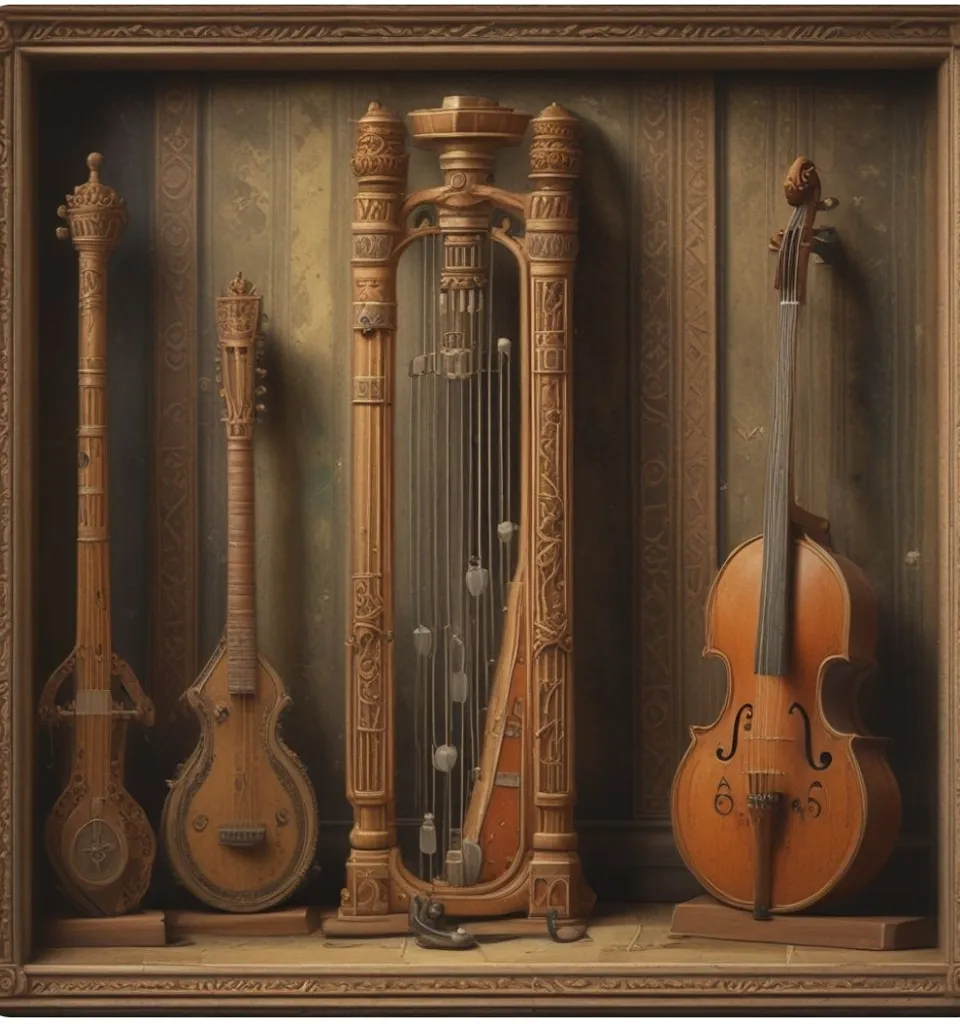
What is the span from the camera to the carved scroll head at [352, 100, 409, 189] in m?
5.78

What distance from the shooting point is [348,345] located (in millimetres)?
6035

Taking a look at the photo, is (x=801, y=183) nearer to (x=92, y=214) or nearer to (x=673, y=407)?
(x=673, y=407)

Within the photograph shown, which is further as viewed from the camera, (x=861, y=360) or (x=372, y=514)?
(x=861, y=360)

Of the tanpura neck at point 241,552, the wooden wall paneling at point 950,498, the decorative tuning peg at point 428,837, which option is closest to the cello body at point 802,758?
the wooden wall paneling at point 950,498

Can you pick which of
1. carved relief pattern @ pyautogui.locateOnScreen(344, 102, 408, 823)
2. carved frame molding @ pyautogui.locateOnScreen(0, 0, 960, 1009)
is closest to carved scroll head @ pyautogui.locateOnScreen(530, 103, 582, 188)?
carved frame molding @ pyautogui.locateOnScreen(0, 0, 960, 1009)

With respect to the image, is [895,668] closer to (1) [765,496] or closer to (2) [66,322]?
(1) [765,496]

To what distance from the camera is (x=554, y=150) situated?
579 cm

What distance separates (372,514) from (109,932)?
3.80ft

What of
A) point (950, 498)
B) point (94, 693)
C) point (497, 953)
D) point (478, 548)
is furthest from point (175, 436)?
point (950, 498)

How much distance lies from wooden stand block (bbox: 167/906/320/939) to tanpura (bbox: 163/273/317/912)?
0.03 meters

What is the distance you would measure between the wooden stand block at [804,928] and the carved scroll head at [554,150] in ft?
5.69

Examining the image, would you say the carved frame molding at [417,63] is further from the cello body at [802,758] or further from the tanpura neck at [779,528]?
the tanpura neck at [779,528]

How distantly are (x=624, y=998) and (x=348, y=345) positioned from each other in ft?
5.66

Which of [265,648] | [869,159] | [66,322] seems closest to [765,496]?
[869,159]
